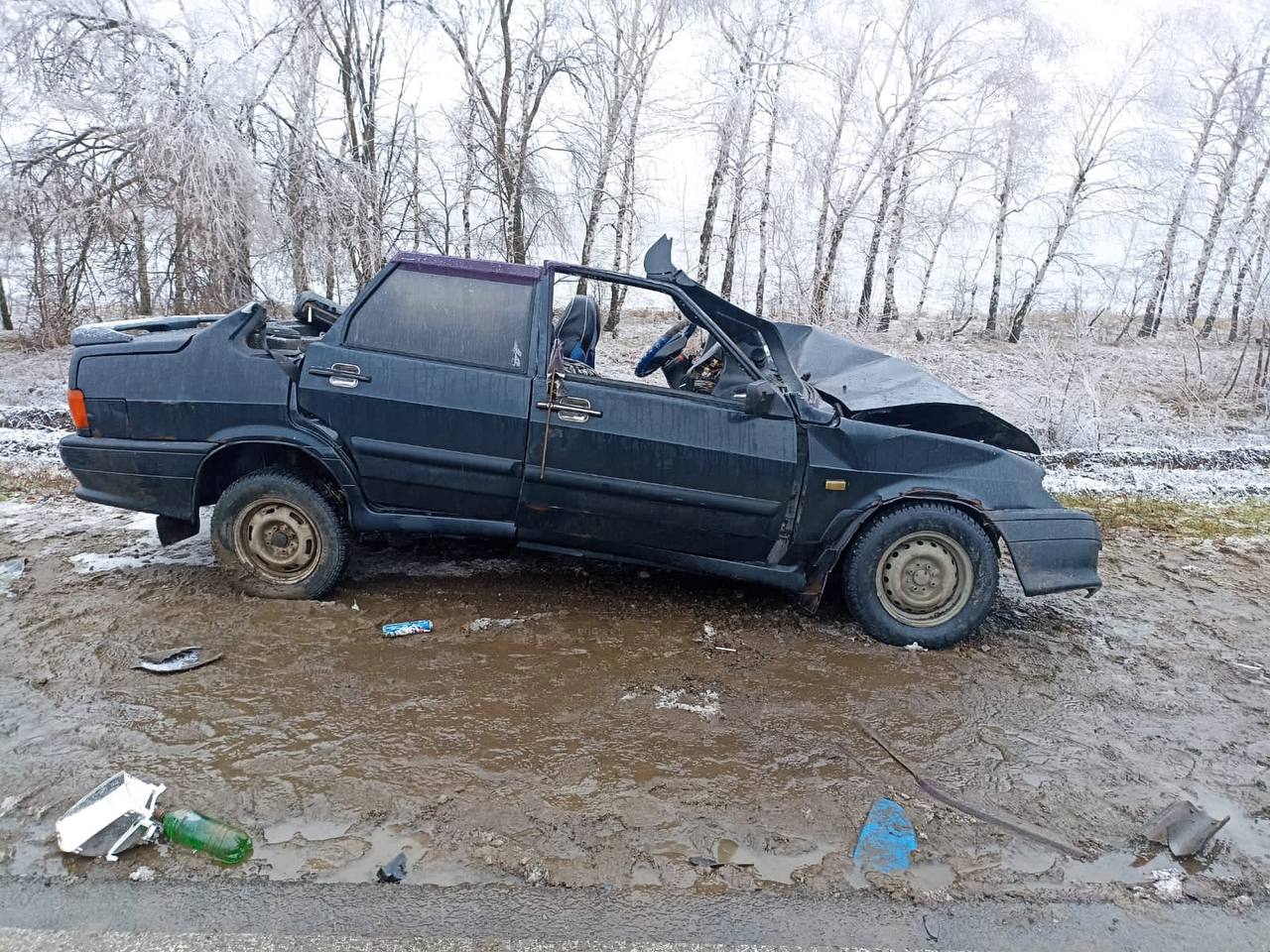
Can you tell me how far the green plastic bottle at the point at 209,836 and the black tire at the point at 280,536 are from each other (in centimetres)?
176

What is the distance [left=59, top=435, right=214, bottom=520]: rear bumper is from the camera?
4199 mm

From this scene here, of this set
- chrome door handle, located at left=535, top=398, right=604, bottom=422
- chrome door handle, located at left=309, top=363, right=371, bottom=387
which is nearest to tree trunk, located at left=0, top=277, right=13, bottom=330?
chrome door handle, located at left=309, top=363, right=371, bottom=387

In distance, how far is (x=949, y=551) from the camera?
14.1 feet

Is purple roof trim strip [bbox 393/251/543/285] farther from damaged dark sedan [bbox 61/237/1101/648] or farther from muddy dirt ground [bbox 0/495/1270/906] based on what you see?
muddy dirt ground [bbox 0/495/1270/906]

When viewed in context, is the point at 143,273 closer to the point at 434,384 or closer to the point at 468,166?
the point at 468,166

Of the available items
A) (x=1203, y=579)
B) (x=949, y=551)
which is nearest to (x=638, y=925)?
(x=949, y=551)

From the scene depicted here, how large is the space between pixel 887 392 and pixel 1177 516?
13.5 feet

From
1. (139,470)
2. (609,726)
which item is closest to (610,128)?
(139,470)

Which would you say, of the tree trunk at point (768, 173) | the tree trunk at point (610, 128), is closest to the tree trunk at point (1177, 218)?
Answer: the tree trunk at point (768, 173)

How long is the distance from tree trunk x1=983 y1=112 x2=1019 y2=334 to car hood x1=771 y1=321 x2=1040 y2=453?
16351mm

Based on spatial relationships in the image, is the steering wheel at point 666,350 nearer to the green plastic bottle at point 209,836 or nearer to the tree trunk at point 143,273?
the green plastic bottle at point 209,836

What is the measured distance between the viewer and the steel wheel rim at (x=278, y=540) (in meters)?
4.27

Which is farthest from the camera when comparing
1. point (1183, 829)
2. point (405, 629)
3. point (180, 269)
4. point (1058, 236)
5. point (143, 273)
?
point (1058, 236)

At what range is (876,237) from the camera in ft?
60.5
